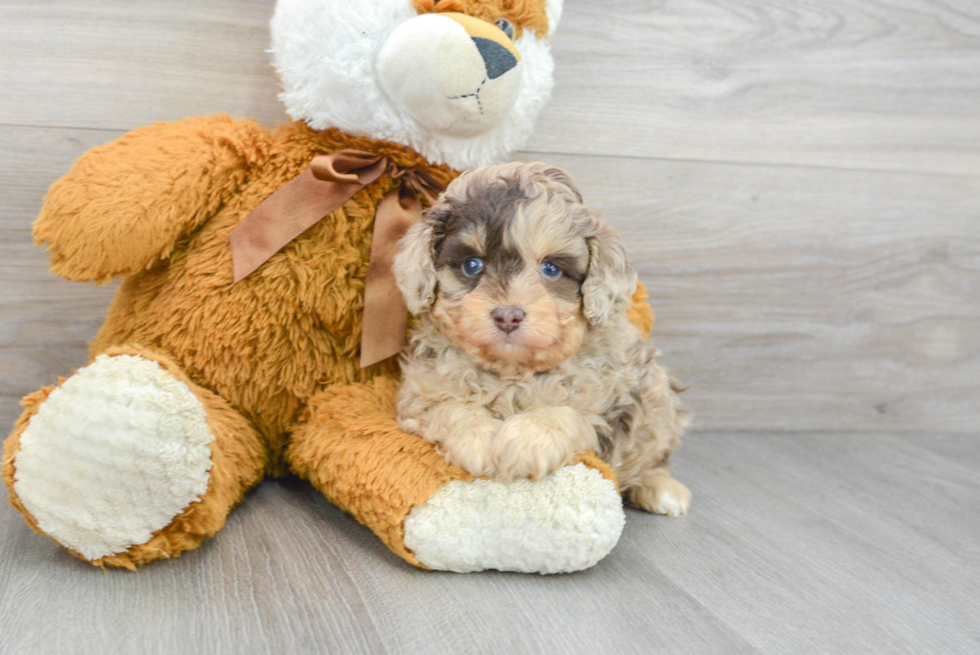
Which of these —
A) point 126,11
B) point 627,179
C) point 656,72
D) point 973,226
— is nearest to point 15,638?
point 126,11

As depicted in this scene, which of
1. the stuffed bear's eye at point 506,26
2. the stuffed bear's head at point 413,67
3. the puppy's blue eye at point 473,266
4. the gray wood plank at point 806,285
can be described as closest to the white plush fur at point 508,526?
the puppy's blue eye at point 473,266

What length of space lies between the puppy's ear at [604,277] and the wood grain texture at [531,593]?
36 cm

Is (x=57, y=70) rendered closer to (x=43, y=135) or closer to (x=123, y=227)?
(x=43, y=135)

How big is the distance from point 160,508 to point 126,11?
0.92 metres

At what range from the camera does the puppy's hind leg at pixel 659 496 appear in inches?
54.4

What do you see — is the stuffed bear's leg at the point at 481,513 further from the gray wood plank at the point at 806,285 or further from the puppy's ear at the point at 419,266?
the gray wood plank at the point at 806,285

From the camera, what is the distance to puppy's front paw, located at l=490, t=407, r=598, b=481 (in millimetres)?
1060

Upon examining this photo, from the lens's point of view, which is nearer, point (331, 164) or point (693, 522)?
point (331, 164)

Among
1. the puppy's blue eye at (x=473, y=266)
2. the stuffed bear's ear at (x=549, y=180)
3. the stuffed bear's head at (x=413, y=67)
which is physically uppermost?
the stuffed bear's head at (x=413, y=67)

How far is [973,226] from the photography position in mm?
1939

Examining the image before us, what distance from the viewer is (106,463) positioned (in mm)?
1008

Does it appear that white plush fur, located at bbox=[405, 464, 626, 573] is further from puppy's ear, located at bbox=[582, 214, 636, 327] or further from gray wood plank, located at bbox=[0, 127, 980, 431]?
gray wood plank, located at bbox=[0, 127, 980, 431]

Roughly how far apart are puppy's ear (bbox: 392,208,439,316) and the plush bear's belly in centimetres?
18

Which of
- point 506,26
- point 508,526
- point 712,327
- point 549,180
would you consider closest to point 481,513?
point 508,526
